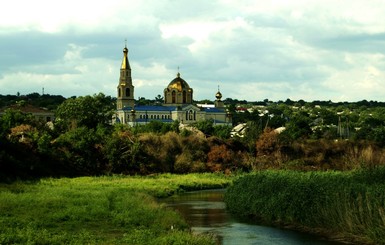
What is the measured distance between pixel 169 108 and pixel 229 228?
133554 mm

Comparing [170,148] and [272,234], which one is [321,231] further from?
[170,148]

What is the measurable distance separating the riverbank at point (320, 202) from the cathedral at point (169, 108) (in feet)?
383

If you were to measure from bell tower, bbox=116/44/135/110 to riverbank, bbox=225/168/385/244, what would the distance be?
418 ft

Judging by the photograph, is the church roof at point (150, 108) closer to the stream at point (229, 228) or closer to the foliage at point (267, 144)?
the foliage at point (267, 144)

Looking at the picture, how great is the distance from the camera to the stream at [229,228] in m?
35.5

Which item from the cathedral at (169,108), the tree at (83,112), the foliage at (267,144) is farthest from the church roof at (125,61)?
the foliage at (267,144)

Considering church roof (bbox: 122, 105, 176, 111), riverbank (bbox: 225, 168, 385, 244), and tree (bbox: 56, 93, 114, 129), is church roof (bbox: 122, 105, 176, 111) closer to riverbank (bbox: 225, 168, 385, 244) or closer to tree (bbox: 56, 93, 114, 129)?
tree (bbox: 56, 93, 114, 129)

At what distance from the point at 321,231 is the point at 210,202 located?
1892 centimetres

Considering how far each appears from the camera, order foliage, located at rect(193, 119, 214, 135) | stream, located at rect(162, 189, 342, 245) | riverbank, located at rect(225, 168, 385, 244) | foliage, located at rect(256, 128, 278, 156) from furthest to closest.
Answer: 1. foliage, located at rect(193, 119, 214, 135)
2. foliage, located at rect(256, 128, 278, 156)
3. stream, located at rect(162, 189, 342, 245)
4. riverbank, located at rect(225, 168, 385, 244)

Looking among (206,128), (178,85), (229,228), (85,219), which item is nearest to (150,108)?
(178,85)

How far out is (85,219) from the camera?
119ft

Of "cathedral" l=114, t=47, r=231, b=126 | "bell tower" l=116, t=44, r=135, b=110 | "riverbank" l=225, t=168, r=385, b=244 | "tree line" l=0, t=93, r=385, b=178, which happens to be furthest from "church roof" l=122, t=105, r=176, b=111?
"riverbank" l=225, t=168, r=385, b=244

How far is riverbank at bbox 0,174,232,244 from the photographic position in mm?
29484

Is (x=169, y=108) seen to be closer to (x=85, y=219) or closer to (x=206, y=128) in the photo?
(x=206, y=128)
